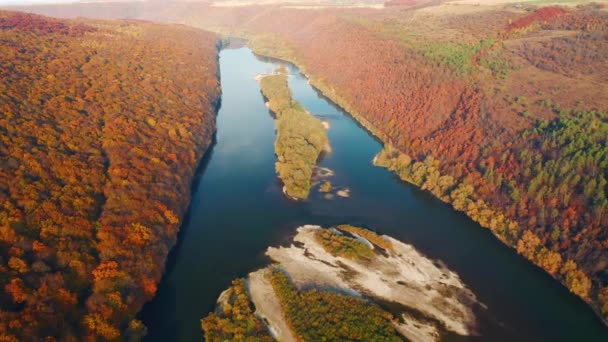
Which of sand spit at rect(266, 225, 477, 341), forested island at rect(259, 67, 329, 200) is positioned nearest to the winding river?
sand spit at rect(266, 225, 477, 341)

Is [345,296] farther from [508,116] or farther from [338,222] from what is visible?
[508,116]

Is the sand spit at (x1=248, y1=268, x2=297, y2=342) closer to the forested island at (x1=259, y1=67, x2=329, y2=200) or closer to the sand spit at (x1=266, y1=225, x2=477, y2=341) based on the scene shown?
the sand spit at (x1=266, y1=225, x2=477, y2=341)

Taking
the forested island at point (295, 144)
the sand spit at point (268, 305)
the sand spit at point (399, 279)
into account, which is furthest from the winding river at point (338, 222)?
the sand spit at point (268, 305)

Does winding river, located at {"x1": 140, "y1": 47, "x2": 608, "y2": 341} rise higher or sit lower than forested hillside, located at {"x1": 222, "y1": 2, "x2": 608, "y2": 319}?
lower

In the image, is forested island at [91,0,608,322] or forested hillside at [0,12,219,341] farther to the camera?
forested island at [91,0,608,322]

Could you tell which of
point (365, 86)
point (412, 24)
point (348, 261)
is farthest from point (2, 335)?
point (412, 24)

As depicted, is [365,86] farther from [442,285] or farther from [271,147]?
[442,285]
